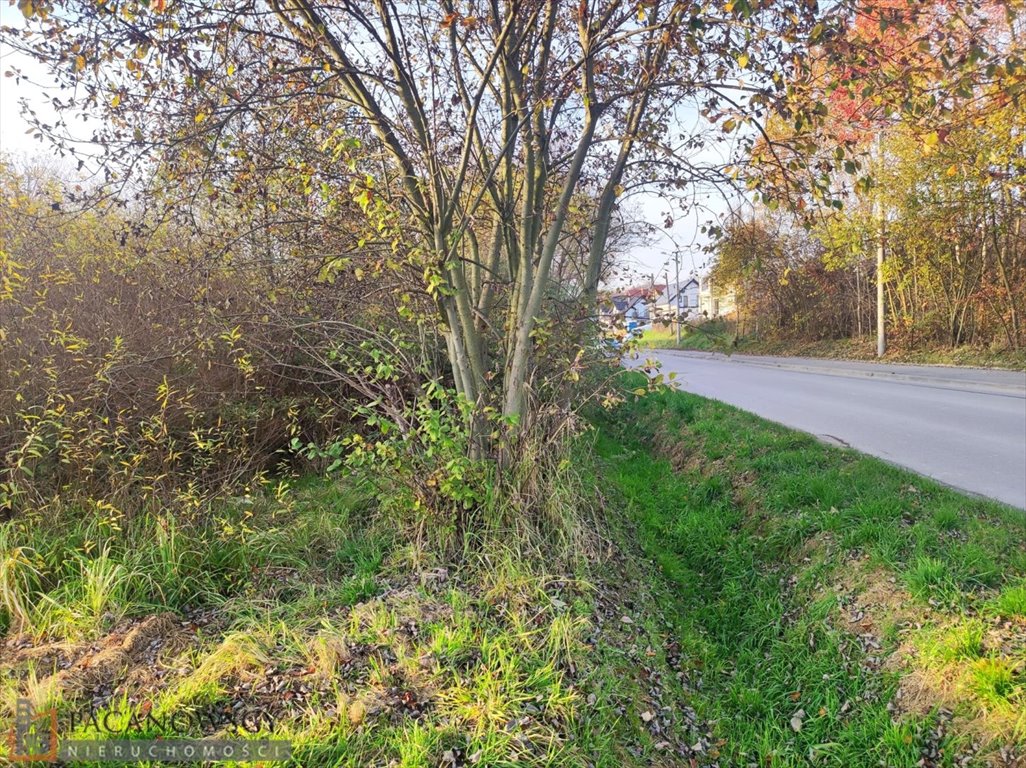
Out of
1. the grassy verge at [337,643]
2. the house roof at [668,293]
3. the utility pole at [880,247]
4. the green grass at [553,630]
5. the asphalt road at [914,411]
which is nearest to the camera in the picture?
the grassy verge at [337,643]

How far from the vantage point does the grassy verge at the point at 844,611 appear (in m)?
2.75

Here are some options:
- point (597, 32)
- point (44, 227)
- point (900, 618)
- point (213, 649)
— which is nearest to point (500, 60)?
point (597, 32)

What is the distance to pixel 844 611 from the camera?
365cm

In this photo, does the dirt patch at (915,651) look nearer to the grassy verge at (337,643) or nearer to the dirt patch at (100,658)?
the grassy verge at (337,643)

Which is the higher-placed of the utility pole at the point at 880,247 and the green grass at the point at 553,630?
the utility pole at the point at 880,247

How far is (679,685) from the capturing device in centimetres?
324

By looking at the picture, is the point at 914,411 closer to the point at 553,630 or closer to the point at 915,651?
the point at 915,651

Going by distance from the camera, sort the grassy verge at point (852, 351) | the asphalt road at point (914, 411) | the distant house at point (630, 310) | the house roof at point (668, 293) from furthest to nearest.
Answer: the grassy verge at point (852, 351) < the asphalt road at point (914, 411) < the house roof at point (668, 293) < the distant house at point (630, 310)

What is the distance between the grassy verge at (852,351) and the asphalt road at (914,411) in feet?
3.18

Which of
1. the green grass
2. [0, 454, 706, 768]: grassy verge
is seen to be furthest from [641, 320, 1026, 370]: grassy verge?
[0, 454, 706, 768]: grassy verge

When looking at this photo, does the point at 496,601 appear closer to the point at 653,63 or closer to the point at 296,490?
the point at 296,490

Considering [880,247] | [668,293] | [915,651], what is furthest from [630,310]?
[880,247]

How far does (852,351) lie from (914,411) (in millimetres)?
13172

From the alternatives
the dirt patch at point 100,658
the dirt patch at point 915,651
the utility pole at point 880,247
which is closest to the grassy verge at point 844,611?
the dirt patch at point 915,651
